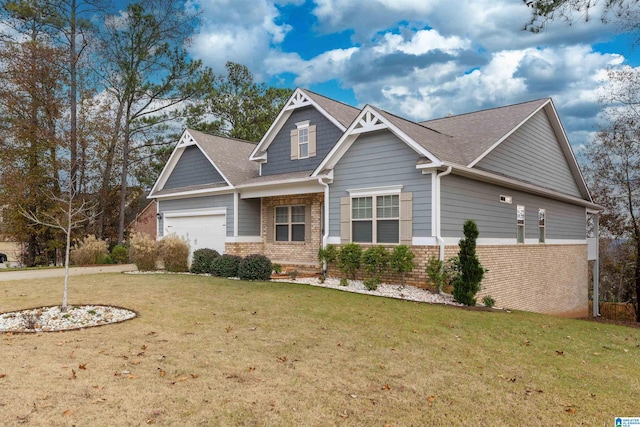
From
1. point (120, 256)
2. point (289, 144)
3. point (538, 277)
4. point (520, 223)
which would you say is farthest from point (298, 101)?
point (120, 256)

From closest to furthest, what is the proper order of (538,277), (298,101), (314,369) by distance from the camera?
Answer: (314,369)
(538,277)
(298,101)

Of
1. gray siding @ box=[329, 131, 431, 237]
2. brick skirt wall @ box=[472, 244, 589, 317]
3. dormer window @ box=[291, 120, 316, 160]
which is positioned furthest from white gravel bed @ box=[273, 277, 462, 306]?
dormer window @ box=[291, 120, 316, 160]

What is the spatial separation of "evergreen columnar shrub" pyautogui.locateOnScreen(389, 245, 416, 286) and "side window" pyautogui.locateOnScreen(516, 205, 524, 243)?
575cm

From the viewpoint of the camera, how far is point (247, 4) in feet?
54.7

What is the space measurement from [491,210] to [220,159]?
1124 cm

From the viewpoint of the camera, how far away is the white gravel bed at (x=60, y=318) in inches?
272

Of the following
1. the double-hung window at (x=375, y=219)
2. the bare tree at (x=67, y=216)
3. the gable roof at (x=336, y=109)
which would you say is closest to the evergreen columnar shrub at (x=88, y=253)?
the bare tree at (x=67, y=216)

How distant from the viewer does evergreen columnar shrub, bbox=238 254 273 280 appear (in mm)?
13141

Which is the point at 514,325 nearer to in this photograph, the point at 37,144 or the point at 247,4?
the point at 247,4

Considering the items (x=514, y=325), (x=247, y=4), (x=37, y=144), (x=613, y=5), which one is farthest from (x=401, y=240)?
(x=37, y=144)

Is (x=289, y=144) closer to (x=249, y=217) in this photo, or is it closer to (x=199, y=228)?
(x=249, y=217)

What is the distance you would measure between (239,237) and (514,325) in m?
11.2

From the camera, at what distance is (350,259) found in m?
13.0

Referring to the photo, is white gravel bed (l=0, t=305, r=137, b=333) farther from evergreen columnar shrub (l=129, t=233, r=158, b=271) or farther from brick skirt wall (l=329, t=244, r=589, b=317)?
evergreen columnar shrub (l=129, t=233, r=158, b=271)
